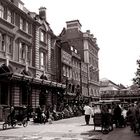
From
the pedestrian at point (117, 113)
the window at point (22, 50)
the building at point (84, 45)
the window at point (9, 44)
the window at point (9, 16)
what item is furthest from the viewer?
the building at point (84, 45)

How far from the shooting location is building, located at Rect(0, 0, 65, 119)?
91.6 ft

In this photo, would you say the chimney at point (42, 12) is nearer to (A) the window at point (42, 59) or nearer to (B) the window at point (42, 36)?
(B) the window at point (42, 36)

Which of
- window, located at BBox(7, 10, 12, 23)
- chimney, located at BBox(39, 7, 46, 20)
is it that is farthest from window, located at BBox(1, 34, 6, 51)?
chimney, located at BBox(39, 7, 46, 20)

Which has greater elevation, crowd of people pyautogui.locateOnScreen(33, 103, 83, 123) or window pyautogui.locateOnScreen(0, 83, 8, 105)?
window pyautogui.locateOnScreen(0, 83, 8, 105)

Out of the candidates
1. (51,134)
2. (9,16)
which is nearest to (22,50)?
(9,16)

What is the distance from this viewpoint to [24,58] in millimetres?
31906

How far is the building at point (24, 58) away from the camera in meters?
27.9

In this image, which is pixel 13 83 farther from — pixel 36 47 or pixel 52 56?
pixel 52 56

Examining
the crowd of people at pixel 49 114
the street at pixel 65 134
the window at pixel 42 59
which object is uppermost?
the window at pixel 42 59

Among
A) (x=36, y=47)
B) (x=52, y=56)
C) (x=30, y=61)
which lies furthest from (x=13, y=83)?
(x=52, y=56)

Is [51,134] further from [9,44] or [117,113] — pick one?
[9,44]

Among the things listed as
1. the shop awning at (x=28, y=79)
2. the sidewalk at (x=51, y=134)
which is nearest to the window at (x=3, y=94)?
the shop awning at (x=28, y=79)

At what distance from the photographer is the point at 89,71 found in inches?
2623

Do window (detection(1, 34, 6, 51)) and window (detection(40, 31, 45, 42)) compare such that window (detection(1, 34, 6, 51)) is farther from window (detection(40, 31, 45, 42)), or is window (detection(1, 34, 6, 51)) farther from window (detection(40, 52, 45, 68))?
window (detection(40, 31, 45, 42))
